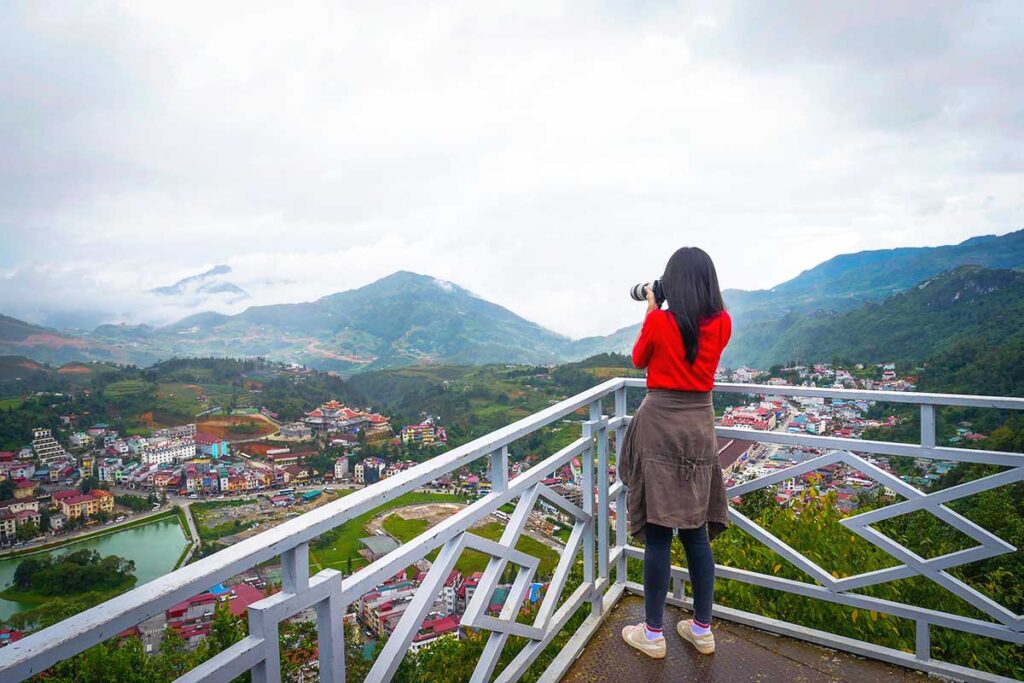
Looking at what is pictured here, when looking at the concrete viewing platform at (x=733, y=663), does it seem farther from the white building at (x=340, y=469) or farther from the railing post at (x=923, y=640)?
the white building at (x=340, y=469)

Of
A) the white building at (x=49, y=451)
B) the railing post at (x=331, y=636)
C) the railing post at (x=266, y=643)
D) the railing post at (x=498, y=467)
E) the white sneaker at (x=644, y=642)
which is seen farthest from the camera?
the white building at (x=49, y=451)

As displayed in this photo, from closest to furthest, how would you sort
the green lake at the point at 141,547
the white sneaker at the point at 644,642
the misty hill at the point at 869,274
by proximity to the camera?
the white sneaker at the point at 644,642 < the green lake at the point at 141,547 < the misty hill at the point at 869,274

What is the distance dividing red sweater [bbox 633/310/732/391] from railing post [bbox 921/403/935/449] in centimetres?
97

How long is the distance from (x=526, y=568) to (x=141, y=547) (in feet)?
85.6

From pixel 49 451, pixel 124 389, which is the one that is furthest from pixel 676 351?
pixel 124 389

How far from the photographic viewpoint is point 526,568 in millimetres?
2328

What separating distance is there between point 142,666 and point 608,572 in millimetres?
3923

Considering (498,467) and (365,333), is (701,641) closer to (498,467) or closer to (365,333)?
(498,467)

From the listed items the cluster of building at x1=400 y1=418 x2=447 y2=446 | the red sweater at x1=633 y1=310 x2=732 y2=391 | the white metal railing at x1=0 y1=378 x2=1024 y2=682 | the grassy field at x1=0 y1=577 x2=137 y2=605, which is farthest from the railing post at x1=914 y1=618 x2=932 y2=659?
the cluster of building at x1=400 y1=418 x2=447 y2=446

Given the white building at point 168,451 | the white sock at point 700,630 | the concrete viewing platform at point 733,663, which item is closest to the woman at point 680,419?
the white sock at point 700,630

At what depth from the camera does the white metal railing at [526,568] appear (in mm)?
1043

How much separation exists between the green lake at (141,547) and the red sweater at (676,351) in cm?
2204

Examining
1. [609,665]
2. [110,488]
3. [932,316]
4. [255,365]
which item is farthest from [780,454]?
[255,365]

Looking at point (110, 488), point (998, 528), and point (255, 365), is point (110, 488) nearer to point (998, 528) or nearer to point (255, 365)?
point (255, 365)
